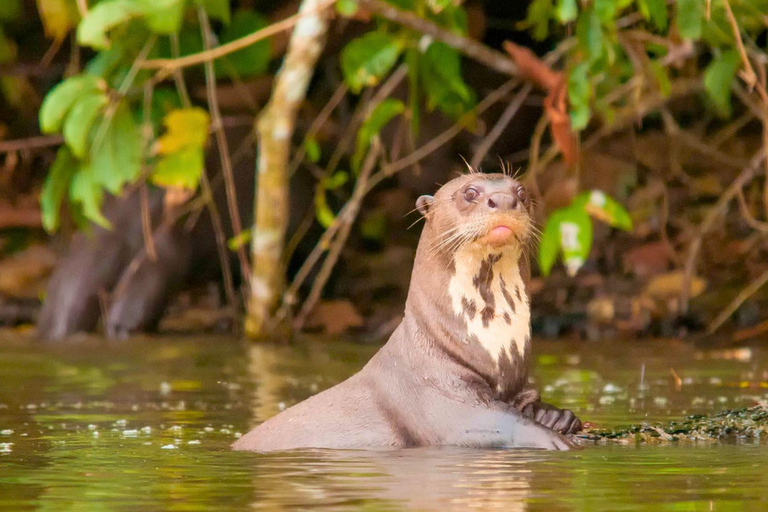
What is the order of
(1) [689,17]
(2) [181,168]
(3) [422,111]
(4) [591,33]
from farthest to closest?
(3) [422,111]
(2) [181,168]
(4) [591,33]
(1) [689,17]

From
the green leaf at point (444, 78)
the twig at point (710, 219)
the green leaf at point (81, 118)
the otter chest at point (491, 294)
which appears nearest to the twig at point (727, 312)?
the twig at point (710, 219)

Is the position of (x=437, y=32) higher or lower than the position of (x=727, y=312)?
higher

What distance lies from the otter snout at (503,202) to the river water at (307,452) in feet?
2.12

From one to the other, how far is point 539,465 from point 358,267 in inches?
247

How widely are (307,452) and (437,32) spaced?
124 inches

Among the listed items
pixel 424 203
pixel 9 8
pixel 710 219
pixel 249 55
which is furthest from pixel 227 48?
pixel 9 8

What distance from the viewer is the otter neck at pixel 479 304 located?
3.87 m

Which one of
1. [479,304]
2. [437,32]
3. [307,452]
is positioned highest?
[437,32]

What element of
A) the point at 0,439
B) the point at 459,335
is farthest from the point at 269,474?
the point at 0,439

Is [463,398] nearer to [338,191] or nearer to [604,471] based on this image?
[604,471]

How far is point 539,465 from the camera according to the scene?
10.7 feet

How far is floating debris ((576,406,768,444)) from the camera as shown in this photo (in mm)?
3760

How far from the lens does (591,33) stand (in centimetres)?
516

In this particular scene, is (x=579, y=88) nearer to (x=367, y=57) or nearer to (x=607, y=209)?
(x=607, y=209)
